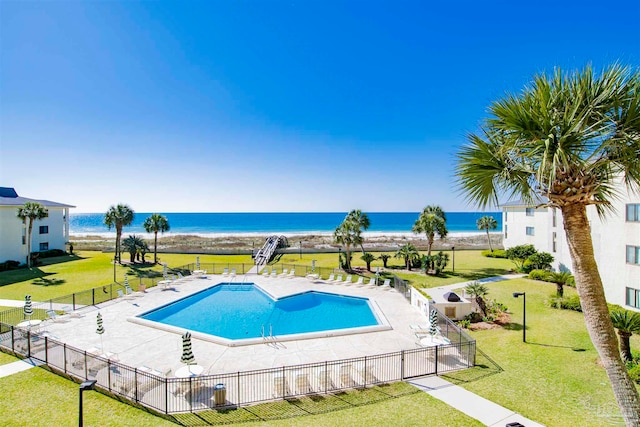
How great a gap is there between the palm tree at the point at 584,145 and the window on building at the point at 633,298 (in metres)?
17.9

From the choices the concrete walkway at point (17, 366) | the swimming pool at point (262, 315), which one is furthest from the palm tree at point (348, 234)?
the concrete walkway at point (17, 366)

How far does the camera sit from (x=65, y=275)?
1230 inches

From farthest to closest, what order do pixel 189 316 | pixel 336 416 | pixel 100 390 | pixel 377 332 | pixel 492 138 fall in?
pixel 189 316 → pixel 377 332 → pixel 100 390 → pixel 336 416 → pixel 492 138

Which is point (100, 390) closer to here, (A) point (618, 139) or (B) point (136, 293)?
(B) point (136, 293)

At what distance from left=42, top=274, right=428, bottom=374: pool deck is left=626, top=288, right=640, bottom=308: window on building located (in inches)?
485

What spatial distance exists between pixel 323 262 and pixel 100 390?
31.4 metres

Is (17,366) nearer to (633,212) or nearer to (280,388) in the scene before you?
(280,388)

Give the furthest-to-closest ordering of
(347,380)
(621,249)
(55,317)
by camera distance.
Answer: (621,249) < (55,317) < (347,380)

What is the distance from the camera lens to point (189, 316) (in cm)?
2103

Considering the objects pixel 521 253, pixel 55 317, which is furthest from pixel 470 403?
pixel 521 253

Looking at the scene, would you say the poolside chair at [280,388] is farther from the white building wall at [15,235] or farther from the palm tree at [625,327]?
the white building wall at [15,235]

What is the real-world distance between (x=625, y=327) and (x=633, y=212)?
402 inches

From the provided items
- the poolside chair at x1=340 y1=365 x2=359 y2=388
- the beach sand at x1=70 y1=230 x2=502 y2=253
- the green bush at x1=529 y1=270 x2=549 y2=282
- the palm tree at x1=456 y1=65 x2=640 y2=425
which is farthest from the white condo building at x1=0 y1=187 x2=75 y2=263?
the green bush at x1=529 y1=270 x2=549 y2=282

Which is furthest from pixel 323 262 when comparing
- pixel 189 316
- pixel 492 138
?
pixel 492 138
